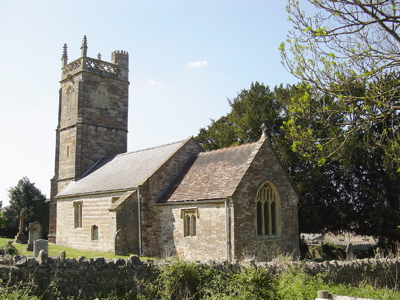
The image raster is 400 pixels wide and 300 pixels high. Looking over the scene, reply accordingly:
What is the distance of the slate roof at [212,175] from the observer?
710 inches

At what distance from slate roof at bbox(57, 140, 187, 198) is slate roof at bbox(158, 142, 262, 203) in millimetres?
1536

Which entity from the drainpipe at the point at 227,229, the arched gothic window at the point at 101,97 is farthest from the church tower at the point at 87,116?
the drainpipe at the point at 227,229

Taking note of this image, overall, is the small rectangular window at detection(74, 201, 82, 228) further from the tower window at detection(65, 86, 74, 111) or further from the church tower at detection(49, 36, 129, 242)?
the tower window at detection(65, 86, 74, 111)

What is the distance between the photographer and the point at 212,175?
64.3ft

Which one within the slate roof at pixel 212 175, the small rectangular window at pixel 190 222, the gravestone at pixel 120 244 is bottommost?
the gravestone at pixel 120 244

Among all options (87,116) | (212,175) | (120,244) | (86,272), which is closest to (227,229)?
(212,175)

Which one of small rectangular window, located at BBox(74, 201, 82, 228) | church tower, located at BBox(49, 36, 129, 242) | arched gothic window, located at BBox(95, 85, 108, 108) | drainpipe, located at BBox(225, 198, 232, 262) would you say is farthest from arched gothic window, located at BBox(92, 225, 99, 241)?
arched gothic window, located at BBox(95, 85, 108, 108)

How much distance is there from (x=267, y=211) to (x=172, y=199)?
15.1 feet

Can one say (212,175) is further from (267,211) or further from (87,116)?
(87,116)

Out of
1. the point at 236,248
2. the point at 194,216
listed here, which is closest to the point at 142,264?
the point at 236,248

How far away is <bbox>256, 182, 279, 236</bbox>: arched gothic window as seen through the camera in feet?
59.9

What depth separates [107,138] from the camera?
30.0 metres

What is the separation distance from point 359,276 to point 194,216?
328 inches

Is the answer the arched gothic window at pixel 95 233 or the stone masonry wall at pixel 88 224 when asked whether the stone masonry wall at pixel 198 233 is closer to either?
the stone masonry wall at pixel 88 224
